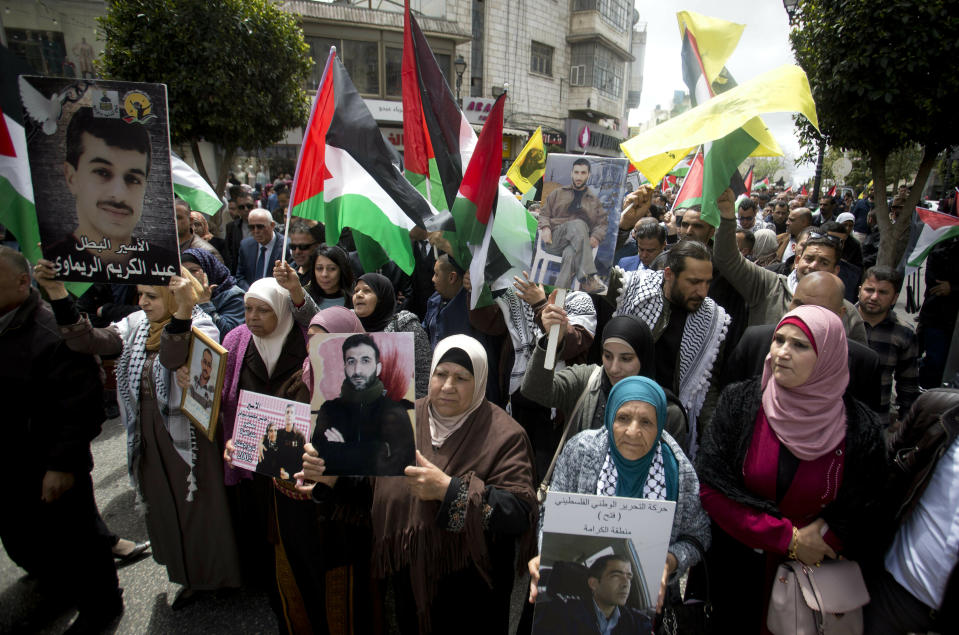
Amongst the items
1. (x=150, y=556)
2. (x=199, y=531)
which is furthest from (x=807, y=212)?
(x=150, y=556)

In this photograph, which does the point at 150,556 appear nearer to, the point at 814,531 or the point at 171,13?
the point at 814,531

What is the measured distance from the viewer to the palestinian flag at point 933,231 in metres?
4.94

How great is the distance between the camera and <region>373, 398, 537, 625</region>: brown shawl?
2076 mm

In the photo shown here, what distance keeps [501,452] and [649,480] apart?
0.60 meters

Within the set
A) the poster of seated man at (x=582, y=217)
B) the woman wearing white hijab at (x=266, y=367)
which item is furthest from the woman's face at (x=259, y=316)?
the poster of seated man at (x=582, y=217)

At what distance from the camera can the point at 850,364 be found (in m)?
2.52

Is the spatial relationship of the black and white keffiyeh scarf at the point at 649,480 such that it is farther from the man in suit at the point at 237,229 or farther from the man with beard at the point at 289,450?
the man in suit at the point at 237,229

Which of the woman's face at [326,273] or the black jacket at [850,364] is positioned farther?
the woman's face at [326,273]

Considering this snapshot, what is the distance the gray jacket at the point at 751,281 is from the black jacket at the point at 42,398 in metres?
3.94

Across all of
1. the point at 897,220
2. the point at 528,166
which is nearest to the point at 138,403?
the point at 528,166

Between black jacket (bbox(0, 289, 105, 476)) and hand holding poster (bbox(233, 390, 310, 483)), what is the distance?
99 centimetres

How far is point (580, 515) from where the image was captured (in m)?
1.74

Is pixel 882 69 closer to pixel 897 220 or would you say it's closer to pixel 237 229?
pixel 897 220

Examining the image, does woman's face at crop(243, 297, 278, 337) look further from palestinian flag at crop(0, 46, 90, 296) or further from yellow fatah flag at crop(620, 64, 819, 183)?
yellow fatah flag at crop(620, 64, 819, 183)
